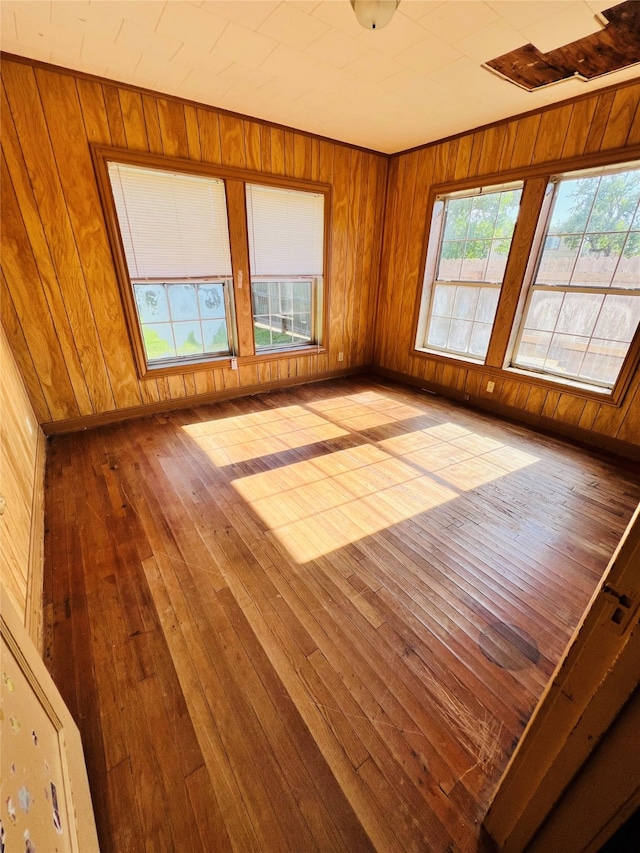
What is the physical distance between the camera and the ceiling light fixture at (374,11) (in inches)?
66.0

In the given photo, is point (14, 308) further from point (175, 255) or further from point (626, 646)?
point (626, 646)

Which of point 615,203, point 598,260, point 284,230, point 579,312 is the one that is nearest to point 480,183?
point 615,203

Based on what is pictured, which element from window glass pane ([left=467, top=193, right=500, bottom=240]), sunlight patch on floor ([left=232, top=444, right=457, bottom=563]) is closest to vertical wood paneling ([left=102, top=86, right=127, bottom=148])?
sunlight patch on floor ([left=232, top=444, right=457, bottom=563])

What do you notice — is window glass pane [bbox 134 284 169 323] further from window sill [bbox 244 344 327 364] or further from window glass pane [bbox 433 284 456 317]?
window glass pane [bbox 433 284 456 317]

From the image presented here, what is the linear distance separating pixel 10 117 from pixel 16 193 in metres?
0.46

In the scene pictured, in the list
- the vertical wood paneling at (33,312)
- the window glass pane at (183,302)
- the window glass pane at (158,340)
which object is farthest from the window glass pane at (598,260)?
the vertical wood paneling at (33,312)

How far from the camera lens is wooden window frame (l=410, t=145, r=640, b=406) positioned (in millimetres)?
2828

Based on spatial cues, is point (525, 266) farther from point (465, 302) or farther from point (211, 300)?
point (211, 300)

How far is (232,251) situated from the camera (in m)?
3.52

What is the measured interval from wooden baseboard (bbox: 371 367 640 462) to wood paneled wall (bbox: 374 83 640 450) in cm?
1

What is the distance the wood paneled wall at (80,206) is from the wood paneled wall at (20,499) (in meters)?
0.35

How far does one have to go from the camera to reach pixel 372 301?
15.9ft

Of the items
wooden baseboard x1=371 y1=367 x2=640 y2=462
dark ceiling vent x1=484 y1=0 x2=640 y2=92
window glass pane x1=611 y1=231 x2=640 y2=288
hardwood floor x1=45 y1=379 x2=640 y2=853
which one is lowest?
hardwood floor x1=45 y1=379 x2=640 y2=853

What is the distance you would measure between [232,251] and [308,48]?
65.9 inches
